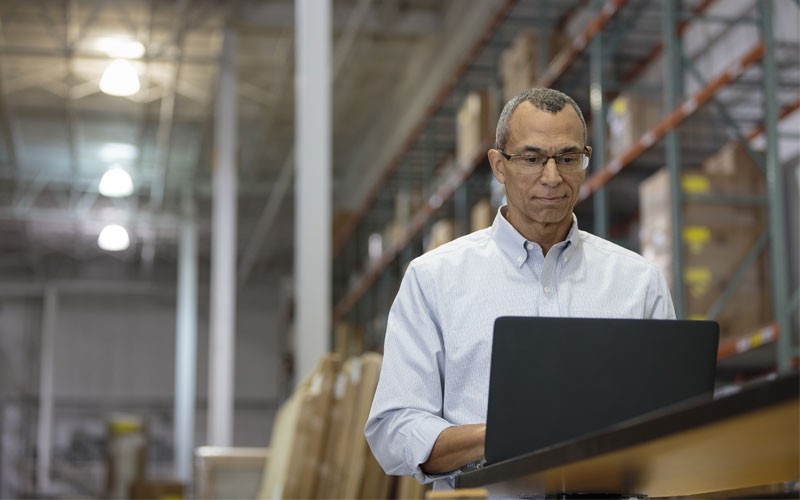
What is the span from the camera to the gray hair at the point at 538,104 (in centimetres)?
256

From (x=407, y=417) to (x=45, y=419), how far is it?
26.5m

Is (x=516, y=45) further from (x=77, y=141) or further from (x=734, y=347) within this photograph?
(x=77, y=141)

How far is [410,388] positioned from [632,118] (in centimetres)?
663

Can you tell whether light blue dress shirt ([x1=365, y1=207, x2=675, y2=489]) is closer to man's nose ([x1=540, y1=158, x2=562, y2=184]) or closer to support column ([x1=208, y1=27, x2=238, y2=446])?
man's nose ([x1=540, y1=158, x2=562, y2=184])

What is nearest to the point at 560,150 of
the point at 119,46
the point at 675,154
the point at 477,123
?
the point at 675,154

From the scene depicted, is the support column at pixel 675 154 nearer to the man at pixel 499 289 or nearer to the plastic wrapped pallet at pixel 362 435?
the plastic wrapped pallet at pixel 362 435

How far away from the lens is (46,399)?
27.3m

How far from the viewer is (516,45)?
1068 cm

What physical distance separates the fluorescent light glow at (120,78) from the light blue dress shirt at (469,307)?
15.2 meters

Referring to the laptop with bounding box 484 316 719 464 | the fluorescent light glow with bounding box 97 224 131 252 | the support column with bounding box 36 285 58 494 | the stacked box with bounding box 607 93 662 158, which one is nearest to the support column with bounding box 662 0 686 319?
the stacked box with bounding box 607 93 662 158

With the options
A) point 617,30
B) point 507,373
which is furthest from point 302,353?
point 507,373

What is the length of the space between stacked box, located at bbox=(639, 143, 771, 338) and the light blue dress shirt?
4980mm

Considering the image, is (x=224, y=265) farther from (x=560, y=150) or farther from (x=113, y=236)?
(x=560, y=150)

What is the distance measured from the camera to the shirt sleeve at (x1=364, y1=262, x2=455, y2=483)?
2.49 meters
